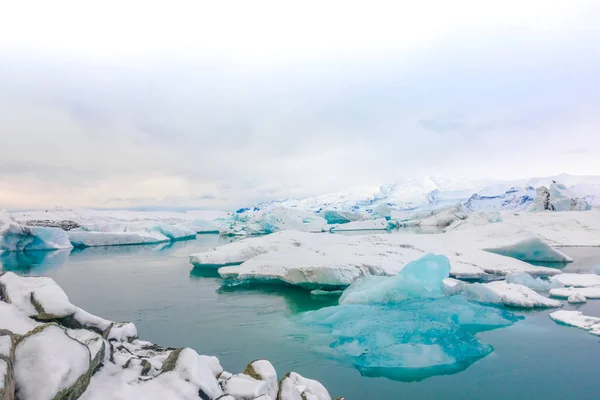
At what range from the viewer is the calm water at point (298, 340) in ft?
13.5

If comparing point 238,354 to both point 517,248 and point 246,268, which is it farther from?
point 517,248

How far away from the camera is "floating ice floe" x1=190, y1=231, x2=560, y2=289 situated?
30.5 ft

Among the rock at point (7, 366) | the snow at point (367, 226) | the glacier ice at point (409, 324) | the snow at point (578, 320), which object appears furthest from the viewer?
the snow at point (367, 226)

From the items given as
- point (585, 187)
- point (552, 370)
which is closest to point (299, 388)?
point (552, 370)

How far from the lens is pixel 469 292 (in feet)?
25.3

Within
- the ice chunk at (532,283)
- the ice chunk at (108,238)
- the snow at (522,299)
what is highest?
the snow at (522,299)

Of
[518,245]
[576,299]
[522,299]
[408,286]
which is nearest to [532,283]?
[576,299]

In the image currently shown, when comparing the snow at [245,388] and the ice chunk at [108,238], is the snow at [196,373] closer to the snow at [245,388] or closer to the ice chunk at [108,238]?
the snow at [245,388]

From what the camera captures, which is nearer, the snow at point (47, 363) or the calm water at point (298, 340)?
the snow at point (47, 363)

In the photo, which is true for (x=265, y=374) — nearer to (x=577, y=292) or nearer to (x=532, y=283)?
(x=577, y=292)

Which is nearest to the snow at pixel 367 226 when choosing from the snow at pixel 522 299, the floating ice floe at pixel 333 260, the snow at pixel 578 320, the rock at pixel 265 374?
the floating ice floe at pixel 333 260

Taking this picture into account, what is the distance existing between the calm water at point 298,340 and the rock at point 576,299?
132 millimetres

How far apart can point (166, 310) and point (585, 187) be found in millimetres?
65946

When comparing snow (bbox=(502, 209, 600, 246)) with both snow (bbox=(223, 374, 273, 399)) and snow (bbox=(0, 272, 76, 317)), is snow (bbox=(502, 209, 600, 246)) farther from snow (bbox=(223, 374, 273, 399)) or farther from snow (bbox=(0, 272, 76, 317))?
snow (bbox=(0, 272, 76, 317))
